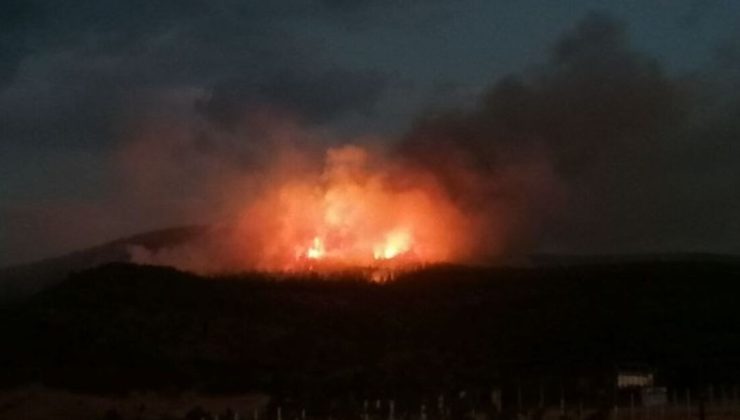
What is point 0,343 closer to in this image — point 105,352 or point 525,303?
point 105,352

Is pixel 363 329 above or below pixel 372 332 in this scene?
above

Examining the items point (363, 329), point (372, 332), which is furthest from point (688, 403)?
point (363, 329)

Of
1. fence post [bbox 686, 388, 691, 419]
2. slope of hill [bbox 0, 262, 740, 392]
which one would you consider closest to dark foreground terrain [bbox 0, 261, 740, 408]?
slope of hill [bbox 0, 262, 740, 392]

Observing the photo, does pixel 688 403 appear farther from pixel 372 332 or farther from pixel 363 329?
pixel 363 329

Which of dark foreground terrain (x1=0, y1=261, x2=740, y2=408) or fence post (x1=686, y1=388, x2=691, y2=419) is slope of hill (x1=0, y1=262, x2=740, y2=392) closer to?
dark foreground terrain (x1=0, y1=261, x2=740, y2=408)

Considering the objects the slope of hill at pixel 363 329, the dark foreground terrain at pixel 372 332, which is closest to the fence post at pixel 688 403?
the dark foreground terrain at pixel 372 332

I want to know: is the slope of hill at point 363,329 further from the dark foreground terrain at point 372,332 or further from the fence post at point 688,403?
the fence post at point 688,403

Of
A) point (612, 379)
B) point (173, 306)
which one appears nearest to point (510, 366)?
point (612, 379)

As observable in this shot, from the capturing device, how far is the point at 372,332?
78.2 metres

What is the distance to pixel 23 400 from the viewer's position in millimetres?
62625

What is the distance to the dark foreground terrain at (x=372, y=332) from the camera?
66.2m

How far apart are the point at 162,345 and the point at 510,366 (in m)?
18.9

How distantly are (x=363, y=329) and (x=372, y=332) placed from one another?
2.43ft

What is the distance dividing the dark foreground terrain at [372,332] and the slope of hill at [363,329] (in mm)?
132
